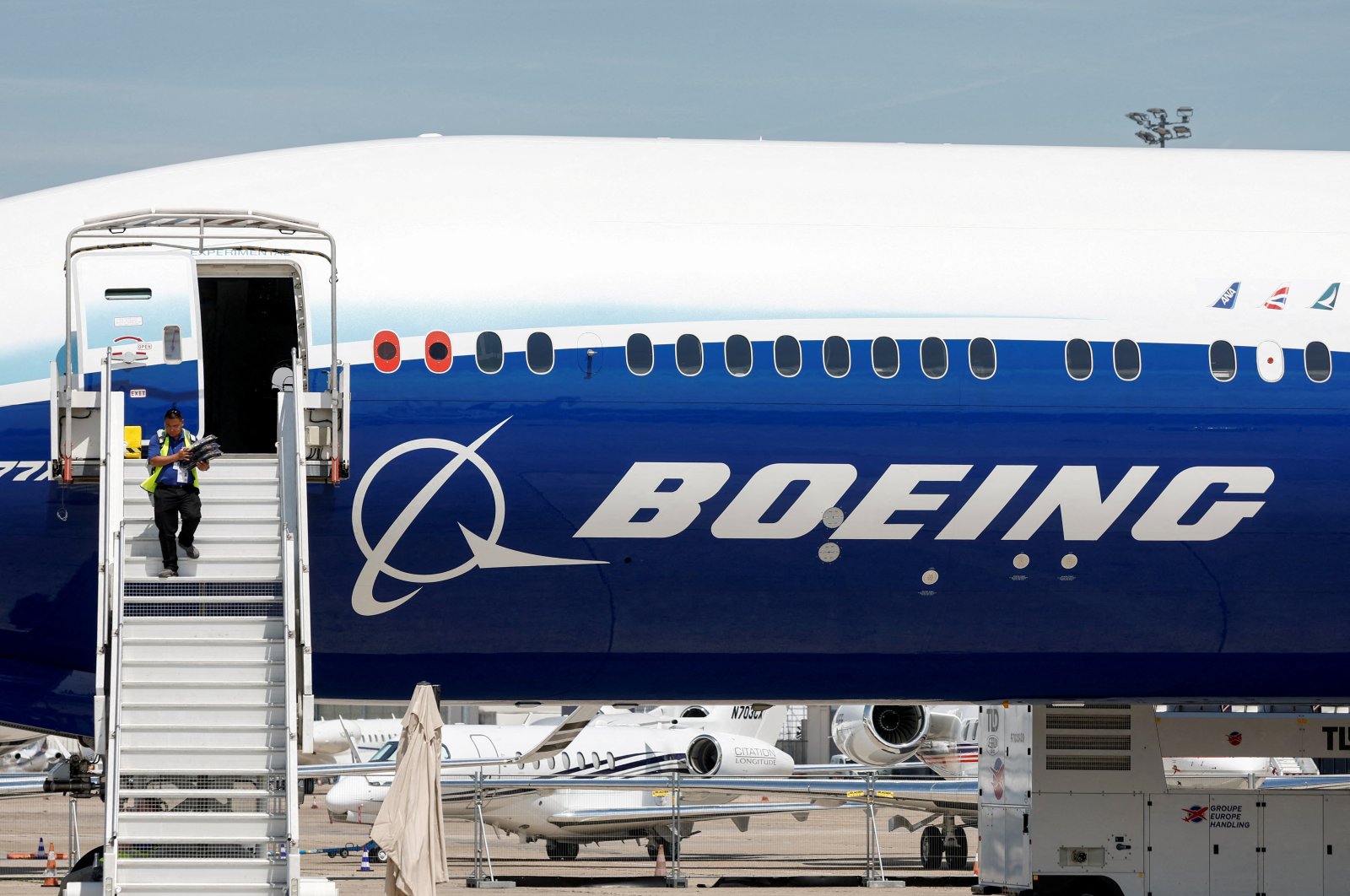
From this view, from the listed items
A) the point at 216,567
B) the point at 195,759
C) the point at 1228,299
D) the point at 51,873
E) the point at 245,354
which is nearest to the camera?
the point at 195,759

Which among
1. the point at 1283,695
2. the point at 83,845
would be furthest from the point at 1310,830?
the point at 83,845

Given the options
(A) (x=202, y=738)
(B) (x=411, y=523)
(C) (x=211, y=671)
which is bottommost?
(A) (x=202, y=738)

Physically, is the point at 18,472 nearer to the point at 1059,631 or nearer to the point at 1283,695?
the point at 1059,631

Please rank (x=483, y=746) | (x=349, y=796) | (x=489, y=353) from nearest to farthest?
1. (x=489, y=353)
2. (x=349, y=796)
3. (x=483, y=746)

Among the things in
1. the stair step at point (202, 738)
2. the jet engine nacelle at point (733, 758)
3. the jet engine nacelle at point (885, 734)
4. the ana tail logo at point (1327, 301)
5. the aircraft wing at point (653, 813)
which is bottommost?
the aircraft wing at point (653, 813)

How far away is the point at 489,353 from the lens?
46.3ft

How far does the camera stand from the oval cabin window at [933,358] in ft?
48.2

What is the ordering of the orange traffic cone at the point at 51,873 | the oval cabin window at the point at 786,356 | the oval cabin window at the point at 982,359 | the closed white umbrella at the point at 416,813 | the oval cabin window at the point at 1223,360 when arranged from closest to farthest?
the closed white umbrella at the point at 416,813
the oval cabin window at the point at 786,356
the oval cabin window at the point at 982,359
the oval cabin window at the point at 1223,360
the orange traffic cone at the point at 51,873

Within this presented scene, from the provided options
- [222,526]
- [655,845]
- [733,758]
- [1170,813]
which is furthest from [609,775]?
[222,526]

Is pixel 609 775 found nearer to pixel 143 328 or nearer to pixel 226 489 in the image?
pixel 226 489

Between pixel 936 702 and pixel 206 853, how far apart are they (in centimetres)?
670

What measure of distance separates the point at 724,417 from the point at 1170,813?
21.7 feet

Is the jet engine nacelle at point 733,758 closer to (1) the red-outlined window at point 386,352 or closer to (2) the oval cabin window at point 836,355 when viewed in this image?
(2) the oval cabin window at point 836,355

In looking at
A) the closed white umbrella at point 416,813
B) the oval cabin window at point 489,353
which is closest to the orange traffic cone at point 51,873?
the closed white umbrella at point 416,813
